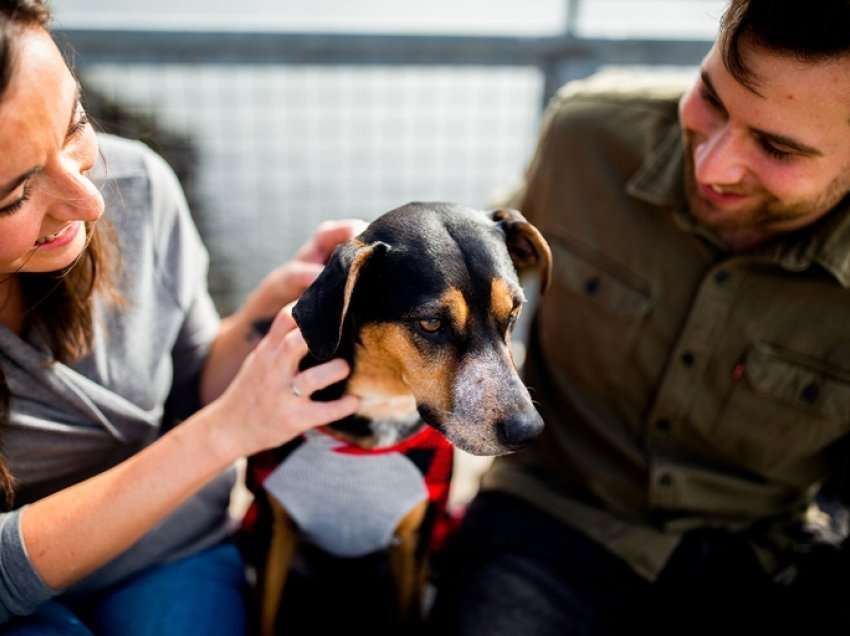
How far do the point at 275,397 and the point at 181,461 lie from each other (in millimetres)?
267

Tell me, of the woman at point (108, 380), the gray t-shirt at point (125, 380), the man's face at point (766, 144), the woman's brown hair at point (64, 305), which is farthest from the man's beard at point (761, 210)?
the woman's brown hair at point (64, 305)

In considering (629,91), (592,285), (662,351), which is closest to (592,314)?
(592,285)

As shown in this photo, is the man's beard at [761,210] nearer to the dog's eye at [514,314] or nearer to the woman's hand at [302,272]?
the dog's eye at [514,314]

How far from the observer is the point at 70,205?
1.51m

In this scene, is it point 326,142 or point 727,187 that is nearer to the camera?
point 727,187

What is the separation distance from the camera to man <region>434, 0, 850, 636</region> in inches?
74.7

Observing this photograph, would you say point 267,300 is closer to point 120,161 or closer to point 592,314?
point 120,161

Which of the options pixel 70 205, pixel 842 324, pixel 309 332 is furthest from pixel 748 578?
pixel 70 205

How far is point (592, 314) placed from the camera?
229 cm

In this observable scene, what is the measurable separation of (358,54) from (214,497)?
1.85 meters

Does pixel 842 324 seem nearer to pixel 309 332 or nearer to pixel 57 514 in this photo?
pixel 309 332

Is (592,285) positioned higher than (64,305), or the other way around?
(64,305)

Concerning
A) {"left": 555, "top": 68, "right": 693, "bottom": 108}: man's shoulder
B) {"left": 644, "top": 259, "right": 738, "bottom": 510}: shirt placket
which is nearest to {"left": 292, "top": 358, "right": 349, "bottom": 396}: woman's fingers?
{"left": 644, "top": 259, "right": 738, "bottom": 510}: shirt placket

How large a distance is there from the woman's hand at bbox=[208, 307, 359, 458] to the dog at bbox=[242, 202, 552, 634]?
0.06 meters
